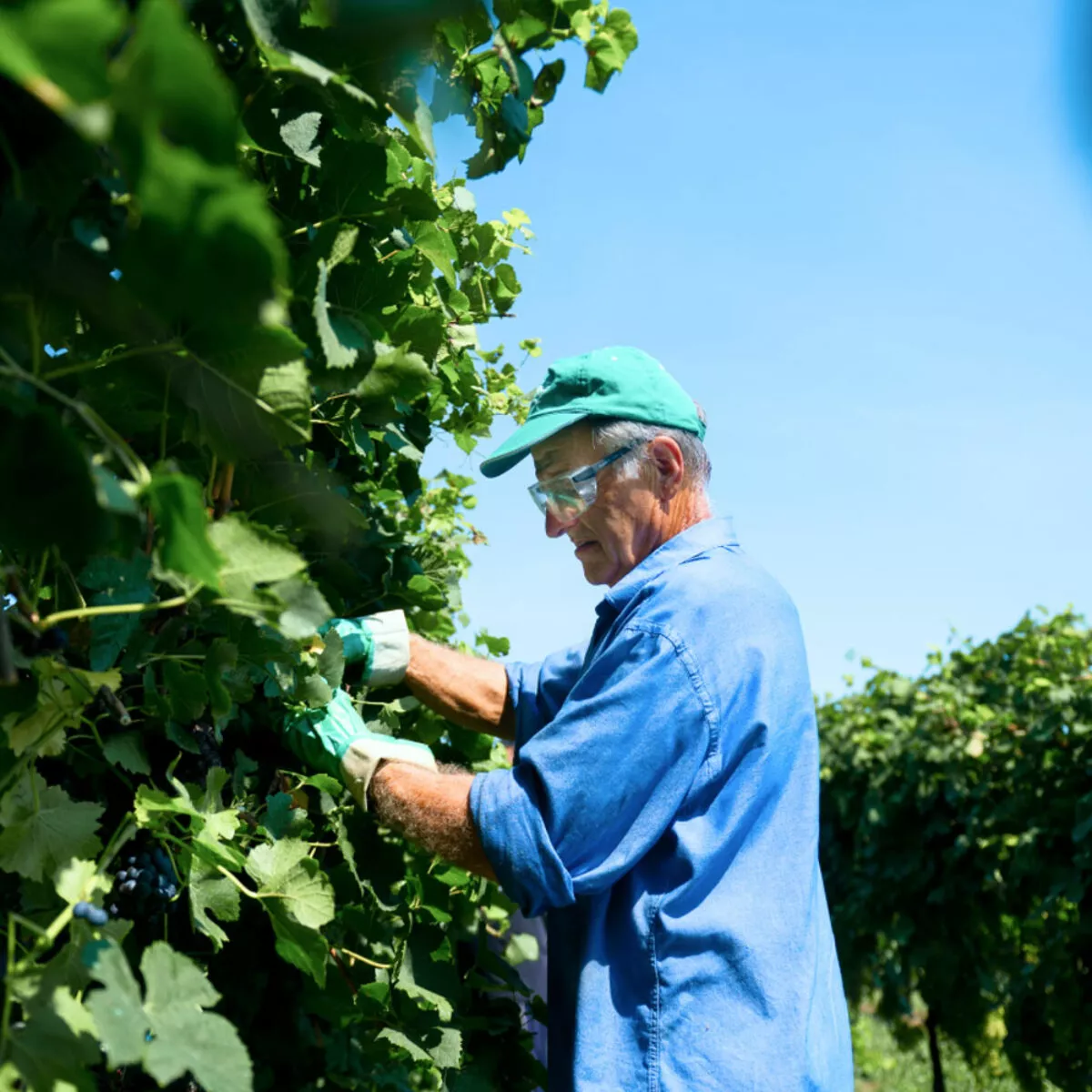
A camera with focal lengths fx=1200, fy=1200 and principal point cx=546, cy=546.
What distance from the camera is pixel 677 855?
2.03 m

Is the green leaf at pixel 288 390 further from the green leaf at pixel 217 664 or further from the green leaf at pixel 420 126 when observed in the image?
the green leaf at pixel 217 664

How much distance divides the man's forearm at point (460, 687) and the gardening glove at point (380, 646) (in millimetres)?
Result: 57

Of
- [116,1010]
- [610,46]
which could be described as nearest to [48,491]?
[116,1010]

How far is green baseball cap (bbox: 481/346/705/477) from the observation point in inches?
102

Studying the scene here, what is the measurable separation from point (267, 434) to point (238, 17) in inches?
16.5

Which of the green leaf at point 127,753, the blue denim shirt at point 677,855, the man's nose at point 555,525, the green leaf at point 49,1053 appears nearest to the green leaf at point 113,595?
the green leaf at point 127,753

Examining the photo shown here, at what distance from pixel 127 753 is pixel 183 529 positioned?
707 millimetres

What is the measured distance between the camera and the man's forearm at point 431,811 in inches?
78.7

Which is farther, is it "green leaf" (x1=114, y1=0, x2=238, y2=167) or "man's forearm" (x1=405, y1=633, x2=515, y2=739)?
"man's forearm" (x1=405, y1=633, x2=515, y2=739)

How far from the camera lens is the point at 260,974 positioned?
→ 5.86ft

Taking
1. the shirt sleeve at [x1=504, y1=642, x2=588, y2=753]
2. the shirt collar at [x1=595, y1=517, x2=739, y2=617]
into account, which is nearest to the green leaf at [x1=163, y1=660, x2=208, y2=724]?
the shirt collar at [x1=595, y1=517, x2=739, y2=617]

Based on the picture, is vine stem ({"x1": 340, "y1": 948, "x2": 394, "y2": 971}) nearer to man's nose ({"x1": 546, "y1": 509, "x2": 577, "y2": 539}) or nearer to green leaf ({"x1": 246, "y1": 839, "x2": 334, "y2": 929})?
green leaf ({"x1": 246, "y1": 839, "x2": 334, "y2": 929})

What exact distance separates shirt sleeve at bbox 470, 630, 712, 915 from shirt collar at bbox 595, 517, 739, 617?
0.92ft

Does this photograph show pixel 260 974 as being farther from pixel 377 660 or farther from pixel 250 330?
pixel 250 330
